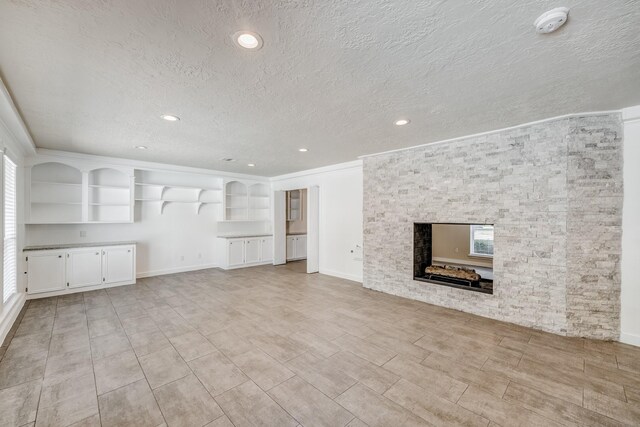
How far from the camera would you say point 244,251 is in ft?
23.6

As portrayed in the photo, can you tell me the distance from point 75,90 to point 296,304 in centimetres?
368

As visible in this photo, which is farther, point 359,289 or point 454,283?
point 359,289

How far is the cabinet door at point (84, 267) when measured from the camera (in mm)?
4754

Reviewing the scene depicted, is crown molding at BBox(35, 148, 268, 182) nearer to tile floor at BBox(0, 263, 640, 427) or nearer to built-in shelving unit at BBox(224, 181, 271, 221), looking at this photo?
built-in shelving unit at BBox(224, 181, 271, 221)

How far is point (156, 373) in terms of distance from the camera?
7.85ft

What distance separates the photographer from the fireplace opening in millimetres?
4043

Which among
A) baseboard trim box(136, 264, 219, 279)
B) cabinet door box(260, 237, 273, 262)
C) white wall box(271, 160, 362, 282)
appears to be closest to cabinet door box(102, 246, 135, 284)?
baseboard trim box(136, 264, 219, 279)

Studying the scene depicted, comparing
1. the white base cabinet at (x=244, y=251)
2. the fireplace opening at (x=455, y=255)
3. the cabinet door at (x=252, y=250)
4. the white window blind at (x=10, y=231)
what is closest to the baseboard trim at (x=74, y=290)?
the white window blind at (x=10, y=231)

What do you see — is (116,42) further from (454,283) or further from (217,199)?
(217,199)

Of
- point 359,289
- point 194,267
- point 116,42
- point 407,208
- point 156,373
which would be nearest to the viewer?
point 116,42

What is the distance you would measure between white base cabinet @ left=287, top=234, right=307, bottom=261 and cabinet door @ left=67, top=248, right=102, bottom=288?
4603mm

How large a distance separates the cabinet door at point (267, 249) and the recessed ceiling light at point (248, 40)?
6225 millimetres

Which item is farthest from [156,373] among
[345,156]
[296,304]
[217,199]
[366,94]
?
[217,199]

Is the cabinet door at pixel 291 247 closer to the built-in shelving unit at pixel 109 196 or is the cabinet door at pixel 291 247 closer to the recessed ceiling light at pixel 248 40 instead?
→ the built-in shelving unit at pixel 109 196
